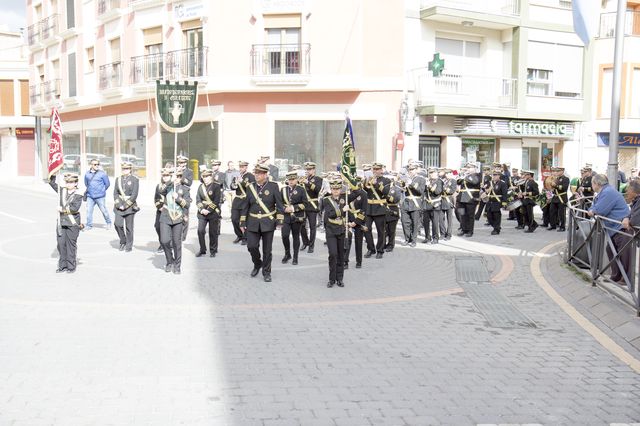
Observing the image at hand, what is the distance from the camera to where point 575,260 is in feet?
34.4

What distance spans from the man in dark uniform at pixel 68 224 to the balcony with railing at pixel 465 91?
15.7 metres

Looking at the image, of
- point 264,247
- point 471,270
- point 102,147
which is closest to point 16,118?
point 102,147

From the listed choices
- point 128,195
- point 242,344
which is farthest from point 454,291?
point 128,195

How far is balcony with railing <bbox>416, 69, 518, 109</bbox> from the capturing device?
78.0 ft

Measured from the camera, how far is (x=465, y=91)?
24.9m

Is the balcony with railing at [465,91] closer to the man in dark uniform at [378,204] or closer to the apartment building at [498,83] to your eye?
the apartment building at [498,83]

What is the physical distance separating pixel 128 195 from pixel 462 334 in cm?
814

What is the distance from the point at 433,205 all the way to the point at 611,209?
18.5 feet

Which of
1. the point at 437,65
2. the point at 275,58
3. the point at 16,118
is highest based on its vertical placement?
the point at 275,58

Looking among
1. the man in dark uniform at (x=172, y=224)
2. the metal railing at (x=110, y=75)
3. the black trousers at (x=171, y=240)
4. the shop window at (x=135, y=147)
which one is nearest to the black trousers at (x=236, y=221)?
the man in dark uniform at (x=172, y=224)

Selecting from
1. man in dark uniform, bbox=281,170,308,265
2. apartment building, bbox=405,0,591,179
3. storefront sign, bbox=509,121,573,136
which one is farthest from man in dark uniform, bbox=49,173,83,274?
storefront sign, bbox=509,121,573,136

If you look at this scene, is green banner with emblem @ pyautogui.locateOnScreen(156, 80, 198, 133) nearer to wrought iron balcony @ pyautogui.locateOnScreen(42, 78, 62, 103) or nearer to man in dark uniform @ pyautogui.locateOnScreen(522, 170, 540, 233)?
man in dark uniform @ pyautogui.locateOnScreen(522, 170, 540, 233)

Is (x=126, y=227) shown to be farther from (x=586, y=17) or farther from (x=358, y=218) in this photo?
(x=586, y=17)

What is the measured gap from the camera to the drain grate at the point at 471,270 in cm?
1055
